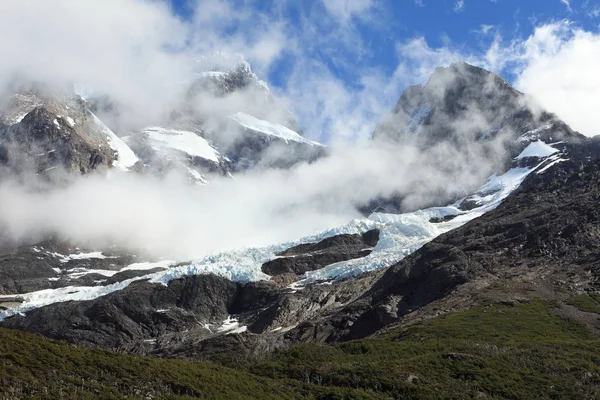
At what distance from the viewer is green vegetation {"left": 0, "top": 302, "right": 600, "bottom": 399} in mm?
94750

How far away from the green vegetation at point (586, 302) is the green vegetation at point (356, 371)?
16345mm

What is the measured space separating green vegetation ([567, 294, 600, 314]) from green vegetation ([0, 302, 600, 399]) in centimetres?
1634

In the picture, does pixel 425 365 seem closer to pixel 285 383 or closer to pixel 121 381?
pixel 285 383

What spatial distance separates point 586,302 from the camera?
572 feet

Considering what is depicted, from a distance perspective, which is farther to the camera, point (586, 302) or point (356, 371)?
point (586, 302)

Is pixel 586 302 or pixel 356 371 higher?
pixel 586 302

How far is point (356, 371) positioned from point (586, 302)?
8606 cm

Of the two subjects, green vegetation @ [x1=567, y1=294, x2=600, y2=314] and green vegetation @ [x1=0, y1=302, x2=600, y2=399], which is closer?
green vegetation @ [x1=0, y1=302, x2=600, y2=399]

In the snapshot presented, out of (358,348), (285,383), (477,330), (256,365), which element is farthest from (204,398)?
(477,330)

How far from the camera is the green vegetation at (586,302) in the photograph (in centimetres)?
16829

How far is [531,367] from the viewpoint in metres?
120

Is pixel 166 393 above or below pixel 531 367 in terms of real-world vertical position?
above

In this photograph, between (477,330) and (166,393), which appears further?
(477,330)

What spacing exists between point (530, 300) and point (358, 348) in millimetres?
60994
